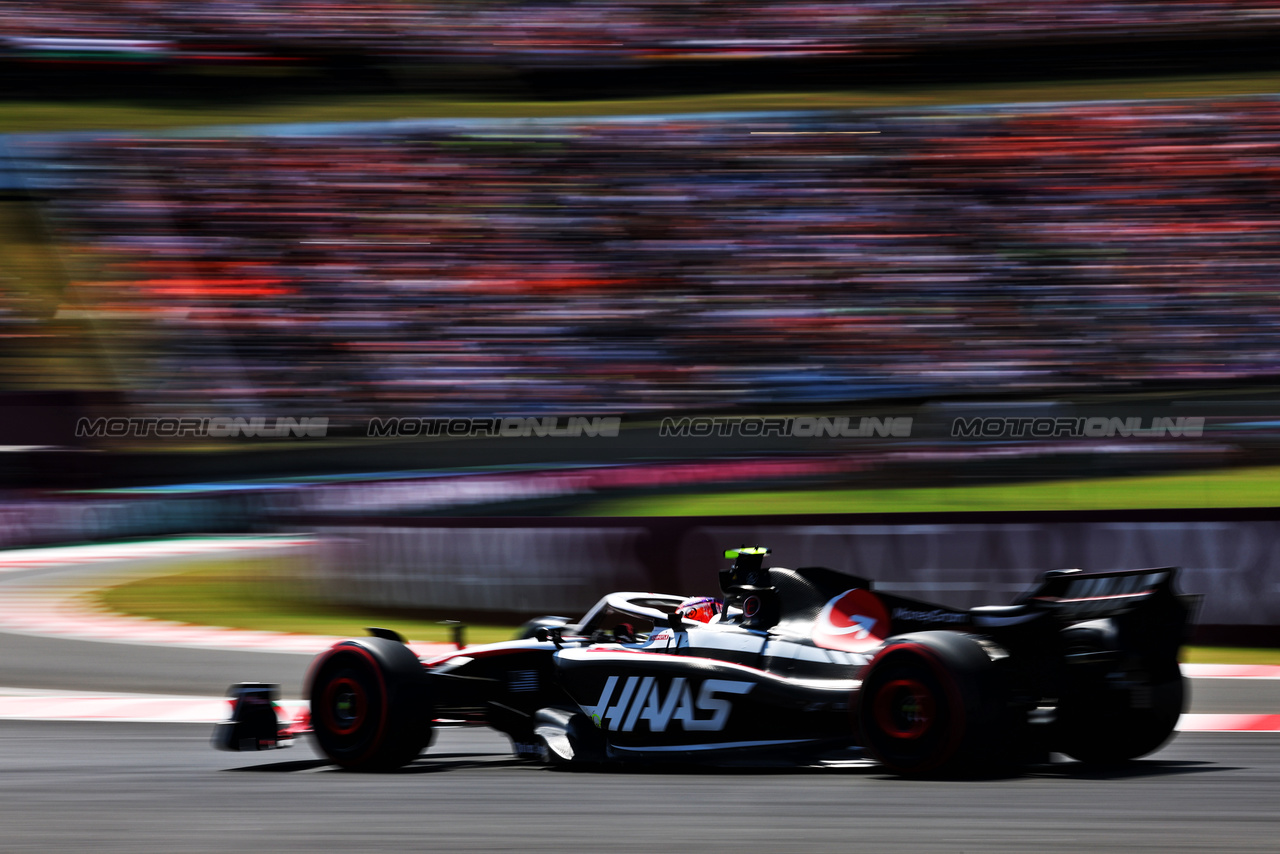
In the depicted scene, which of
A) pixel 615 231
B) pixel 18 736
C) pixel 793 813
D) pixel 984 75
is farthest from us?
pixel 984 75

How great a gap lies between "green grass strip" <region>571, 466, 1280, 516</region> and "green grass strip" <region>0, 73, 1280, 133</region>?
7.61 m

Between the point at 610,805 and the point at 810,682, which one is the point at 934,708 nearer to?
the point at 810,682

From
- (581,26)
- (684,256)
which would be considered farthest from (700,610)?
(581,26)

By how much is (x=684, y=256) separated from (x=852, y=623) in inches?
513

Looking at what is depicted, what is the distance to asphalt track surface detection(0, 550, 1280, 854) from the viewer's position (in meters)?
3.88

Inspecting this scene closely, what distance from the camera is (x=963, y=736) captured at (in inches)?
181

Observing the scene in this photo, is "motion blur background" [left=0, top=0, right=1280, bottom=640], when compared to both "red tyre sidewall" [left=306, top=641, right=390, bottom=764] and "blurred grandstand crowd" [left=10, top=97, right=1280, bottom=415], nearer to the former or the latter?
"blurred grandstand crowd" [left=10, top=97, right=1280, bottom=415]

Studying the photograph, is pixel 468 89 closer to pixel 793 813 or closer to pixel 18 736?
pixel 18 736

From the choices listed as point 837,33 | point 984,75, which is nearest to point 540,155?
point 837,33

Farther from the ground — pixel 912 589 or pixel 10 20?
pixel 10 20

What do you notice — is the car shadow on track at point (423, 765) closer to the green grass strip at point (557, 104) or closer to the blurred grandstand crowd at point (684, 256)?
the blurred grandstand crowd at point (684, 256)

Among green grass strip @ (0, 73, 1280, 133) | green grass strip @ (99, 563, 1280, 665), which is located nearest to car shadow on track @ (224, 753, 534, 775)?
green grass strip @ (99, 563, 1280, 665)

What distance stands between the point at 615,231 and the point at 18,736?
12272 mm

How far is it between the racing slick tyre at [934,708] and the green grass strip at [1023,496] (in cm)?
720
